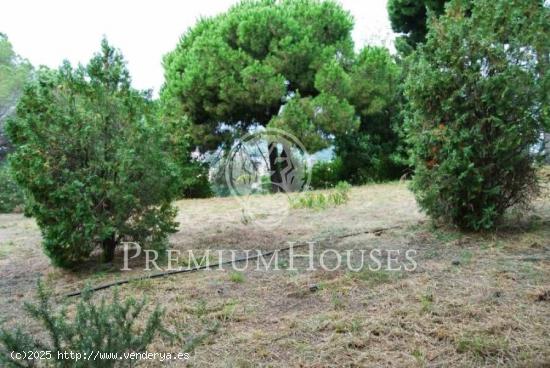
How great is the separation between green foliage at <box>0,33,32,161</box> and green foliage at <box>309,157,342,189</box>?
25.6 feet

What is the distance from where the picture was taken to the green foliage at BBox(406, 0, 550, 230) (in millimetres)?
3654

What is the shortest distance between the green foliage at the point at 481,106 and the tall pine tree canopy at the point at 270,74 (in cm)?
487

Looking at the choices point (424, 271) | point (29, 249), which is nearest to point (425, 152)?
point (424, 271)

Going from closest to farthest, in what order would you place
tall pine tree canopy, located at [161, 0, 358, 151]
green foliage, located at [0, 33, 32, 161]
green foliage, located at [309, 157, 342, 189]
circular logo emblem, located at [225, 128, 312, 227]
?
circular logo emblem, located at [225, 128, 312, 227], tall pine tree canopy, located at [161, 0, 358, 151], green foliage, located at [309, 157, 342, 189], green foliage, located at [0, 33, 32, 161]

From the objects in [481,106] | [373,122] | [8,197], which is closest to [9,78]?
[8,197]

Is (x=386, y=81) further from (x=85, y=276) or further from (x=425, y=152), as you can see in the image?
(x=85, y=276)

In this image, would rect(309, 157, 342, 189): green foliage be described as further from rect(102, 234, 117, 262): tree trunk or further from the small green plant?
the small green plant

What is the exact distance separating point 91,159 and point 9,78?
12103 mm

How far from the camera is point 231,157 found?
31.9ft

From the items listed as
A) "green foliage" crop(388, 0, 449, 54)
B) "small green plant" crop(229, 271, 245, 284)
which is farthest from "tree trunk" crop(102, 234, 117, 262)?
"green foliage" crop(388, 0, 449, 54)

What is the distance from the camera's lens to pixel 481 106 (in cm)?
377

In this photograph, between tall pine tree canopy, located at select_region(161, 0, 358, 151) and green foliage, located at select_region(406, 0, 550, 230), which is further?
tall pine tree canopy, located at select_region(161, 0, 358, 151)

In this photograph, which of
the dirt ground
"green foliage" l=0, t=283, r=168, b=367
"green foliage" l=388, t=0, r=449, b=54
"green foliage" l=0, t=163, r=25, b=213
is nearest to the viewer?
"green foliage" l=0, t=283, r=168, b=367

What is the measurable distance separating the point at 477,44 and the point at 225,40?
276 inches
